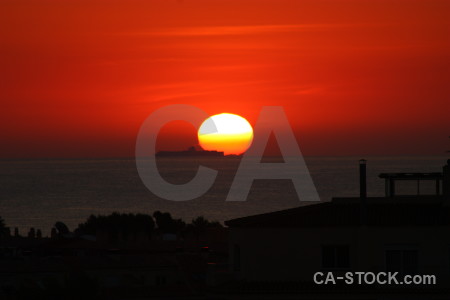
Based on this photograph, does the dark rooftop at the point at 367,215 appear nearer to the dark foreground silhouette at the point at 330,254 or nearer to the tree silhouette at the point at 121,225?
the dark foreground silhouette at the point at 330,254

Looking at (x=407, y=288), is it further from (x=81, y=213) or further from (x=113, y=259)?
(x=81, y=213)

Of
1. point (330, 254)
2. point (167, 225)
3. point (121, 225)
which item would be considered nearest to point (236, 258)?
point (330, 254)

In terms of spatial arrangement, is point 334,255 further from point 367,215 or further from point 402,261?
point 402,261

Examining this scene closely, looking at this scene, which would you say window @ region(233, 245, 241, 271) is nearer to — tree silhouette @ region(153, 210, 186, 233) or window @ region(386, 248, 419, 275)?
window @ region(386, 248, 419, 275)

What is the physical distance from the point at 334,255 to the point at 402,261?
2134 mm

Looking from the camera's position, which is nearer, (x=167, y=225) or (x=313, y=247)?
(x=313, y=247)

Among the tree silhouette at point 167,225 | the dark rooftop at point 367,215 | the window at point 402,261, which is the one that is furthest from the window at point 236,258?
the tree silhouette at point 167,225

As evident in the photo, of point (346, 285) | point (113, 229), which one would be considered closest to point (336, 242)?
point (346, 285)

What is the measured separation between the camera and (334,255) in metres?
31.7

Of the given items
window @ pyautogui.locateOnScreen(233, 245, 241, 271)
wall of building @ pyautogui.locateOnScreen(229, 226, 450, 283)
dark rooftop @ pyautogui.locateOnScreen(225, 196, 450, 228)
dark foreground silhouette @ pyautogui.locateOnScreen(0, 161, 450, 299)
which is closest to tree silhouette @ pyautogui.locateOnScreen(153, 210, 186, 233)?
dark foreground silhouette @ pyautogui.locateOnScreen(0, 161, 450, 299)

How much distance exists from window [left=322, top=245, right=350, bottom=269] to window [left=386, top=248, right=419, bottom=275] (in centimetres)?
131

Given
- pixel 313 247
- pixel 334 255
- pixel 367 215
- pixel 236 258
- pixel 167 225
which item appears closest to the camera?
pixel 313 247

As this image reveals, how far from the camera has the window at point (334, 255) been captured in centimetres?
3164

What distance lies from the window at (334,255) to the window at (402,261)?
1.31m
